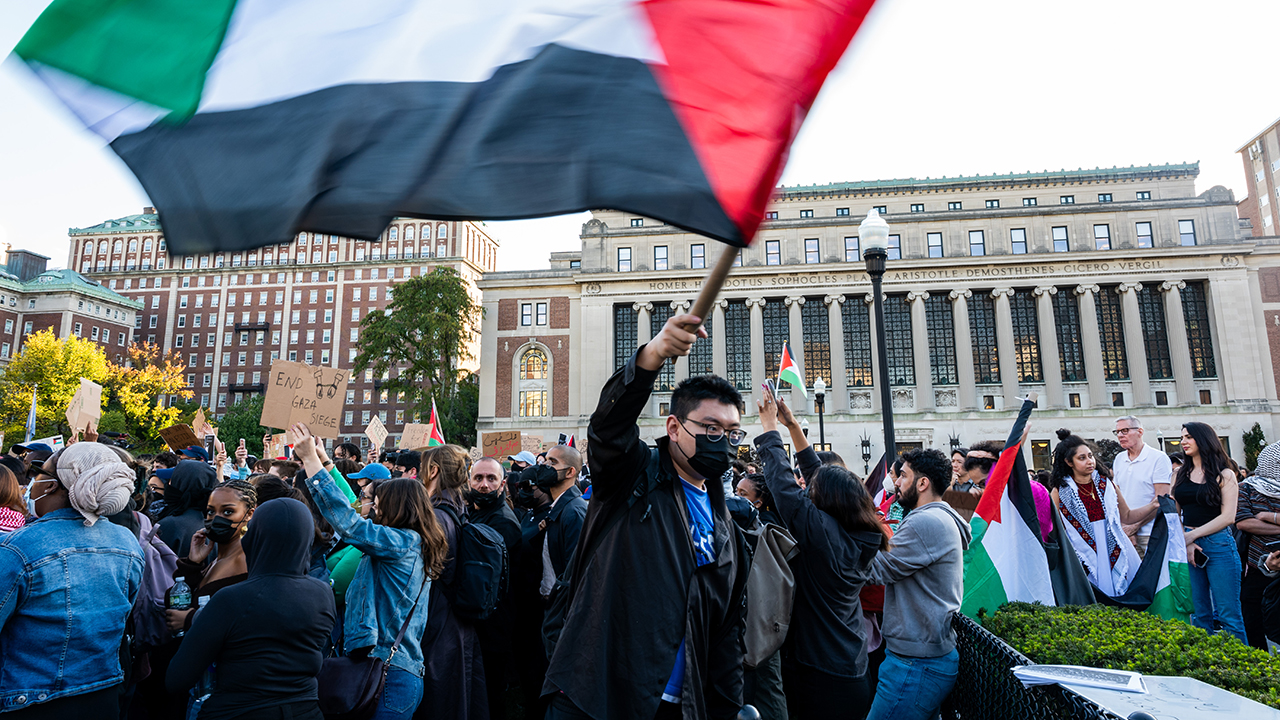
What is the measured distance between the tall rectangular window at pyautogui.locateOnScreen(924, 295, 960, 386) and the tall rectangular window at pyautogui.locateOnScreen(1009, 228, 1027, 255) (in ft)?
Result: 21.1

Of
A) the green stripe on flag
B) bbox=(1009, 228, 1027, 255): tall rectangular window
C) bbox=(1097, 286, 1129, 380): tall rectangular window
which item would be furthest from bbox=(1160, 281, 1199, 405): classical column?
the green stripe on flag

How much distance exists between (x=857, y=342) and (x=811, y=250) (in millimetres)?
7898

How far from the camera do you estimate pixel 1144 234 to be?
5219cm

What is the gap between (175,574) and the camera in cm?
486

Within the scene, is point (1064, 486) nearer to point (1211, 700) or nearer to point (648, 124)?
point (1211, 700)

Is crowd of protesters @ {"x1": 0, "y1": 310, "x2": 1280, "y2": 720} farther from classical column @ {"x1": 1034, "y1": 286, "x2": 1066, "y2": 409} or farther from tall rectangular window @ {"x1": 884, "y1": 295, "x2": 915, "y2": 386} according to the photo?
classical column @ {"x1": 1034, "y1": 286, "x2": 1066, "y2": 409}

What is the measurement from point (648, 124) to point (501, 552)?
3.73m

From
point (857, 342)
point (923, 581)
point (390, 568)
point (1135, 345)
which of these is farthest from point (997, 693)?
point (1135, 345)

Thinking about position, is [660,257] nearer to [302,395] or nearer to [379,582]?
[302,395]

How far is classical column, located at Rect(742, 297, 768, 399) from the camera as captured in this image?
53.6 m

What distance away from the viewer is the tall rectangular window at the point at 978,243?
53469 millimetres

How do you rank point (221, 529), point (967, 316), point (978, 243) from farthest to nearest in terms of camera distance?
point (978, 243)
point (967, 316)
point (221, 529)

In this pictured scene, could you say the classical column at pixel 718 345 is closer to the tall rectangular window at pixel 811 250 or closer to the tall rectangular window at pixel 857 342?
the tall rectangular window at pixel 811 250

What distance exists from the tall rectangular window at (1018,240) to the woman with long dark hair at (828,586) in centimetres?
5630
